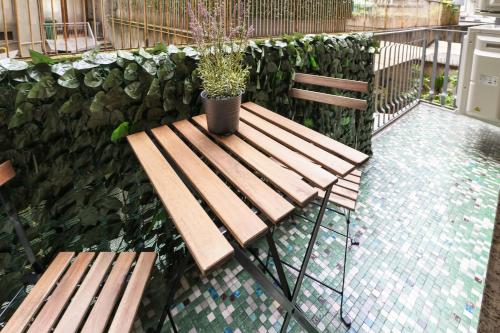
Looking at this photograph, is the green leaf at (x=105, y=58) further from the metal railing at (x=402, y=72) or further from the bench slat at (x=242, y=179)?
the metal railing at (x=402, y=72)

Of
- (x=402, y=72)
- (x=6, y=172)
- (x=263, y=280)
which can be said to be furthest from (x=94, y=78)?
(x=402, y=72)

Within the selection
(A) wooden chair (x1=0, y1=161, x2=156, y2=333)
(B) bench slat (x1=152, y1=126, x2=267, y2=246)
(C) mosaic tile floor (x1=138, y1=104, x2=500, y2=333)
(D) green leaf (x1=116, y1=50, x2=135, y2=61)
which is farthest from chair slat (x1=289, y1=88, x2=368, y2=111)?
(A) wooden chair (x1=0, y1=161, x2=156, y2=333)

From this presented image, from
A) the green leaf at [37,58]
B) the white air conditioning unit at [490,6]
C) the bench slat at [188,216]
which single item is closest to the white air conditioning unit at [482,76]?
the white air conditioning unit at [490,6]

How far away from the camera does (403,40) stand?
14.9 ft

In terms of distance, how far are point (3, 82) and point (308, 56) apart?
2.08 metres

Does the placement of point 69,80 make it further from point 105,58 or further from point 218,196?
point 218,196

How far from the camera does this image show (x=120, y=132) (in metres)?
1.73

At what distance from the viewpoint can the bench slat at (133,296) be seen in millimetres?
1098

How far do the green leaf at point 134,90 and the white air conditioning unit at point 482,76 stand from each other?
1630mm

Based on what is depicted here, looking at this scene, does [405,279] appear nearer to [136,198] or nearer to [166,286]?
[166,286]

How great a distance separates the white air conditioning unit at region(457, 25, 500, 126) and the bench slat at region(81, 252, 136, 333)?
61.7 inches

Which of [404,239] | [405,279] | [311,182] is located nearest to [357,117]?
[404,239]

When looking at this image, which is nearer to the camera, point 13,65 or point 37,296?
point 37,296

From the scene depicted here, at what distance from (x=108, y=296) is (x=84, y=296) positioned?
89mm
